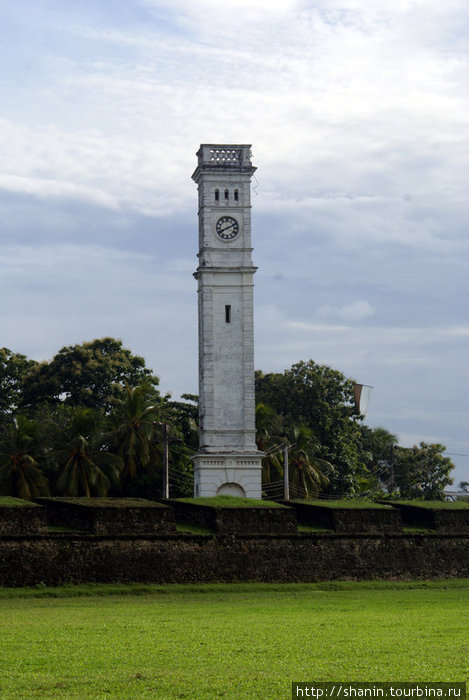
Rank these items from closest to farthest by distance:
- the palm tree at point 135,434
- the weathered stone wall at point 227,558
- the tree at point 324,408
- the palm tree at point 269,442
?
1. the weathered stone wall at point 227,558
2. the palm tree at point 135,434
3. the palm tree at point 269,442
4. the tree at point 324,408

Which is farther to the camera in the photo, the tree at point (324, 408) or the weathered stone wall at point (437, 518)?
the tree at point (324, 408)

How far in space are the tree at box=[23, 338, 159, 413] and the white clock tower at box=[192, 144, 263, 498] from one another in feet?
39.9

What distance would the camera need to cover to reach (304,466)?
47.8m

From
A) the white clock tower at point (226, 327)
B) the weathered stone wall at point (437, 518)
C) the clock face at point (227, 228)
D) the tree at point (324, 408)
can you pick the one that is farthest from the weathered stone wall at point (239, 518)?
the tree at point (324, 408)

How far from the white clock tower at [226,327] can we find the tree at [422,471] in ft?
77.2

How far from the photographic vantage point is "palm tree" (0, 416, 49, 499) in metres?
37.6

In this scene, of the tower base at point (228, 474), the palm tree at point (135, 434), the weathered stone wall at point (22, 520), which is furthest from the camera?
the palm tree at point (135, 434)

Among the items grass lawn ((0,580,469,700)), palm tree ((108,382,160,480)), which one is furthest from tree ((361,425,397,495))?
grass lawn ((0,580,469,700))

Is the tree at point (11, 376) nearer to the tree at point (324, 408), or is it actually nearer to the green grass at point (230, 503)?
the tree at point (324, 408)

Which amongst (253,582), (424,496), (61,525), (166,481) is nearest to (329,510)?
(253,582)

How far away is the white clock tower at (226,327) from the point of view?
40344 millimetres

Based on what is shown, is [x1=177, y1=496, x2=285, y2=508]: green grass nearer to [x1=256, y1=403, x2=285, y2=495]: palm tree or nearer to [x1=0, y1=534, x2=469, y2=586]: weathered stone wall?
[x1=0, y1=534, x2=469, y2=586]: weathered stone wall

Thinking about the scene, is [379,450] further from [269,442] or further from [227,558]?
[227,558]

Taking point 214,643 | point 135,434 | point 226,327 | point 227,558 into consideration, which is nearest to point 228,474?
point 135,434
